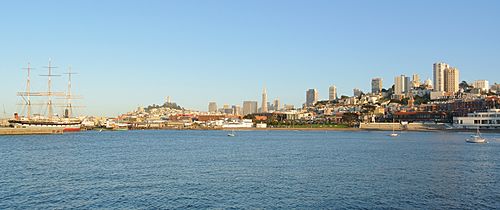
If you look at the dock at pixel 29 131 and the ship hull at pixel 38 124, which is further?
the ship hull at pixel 38 124

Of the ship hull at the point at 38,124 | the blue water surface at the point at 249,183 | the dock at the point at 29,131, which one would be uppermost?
the ship hull at the point at 38,124

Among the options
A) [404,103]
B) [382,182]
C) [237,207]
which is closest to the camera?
[237,207]

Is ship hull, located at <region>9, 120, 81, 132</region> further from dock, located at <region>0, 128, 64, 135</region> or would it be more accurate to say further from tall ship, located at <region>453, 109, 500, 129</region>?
tall ship, located at <region>453, 109, 500, 129</region>

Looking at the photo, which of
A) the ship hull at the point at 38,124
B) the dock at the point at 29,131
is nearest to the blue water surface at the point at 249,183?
the dock at the point at 29,131

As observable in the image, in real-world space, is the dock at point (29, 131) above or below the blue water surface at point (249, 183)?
above

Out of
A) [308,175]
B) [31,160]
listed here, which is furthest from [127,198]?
[31,160]

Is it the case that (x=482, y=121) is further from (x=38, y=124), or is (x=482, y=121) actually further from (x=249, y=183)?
(x=249, y=183)

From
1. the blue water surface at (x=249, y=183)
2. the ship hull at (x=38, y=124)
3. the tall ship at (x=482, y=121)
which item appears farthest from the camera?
the tall ship at (x=482, y=121)

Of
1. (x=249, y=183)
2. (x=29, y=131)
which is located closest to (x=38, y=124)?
(x=29, y=131)

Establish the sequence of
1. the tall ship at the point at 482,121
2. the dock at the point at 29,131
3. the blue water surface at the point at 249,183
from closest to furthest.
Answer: the blue water surface at the point at 249,183 → the dock at the point at 29,131 → the tall ship at the point at 482,121

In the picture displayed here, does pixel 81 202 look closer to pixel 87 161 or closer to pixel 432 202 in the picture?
pixel 432 202

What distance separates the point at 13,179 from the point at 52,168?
5.19 meters

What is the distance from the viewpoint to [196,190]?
21.5 metres

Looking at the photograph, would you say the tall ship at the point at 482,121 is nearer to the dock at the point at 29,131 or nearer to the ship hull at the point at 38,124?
the dock at the point at 29,131
